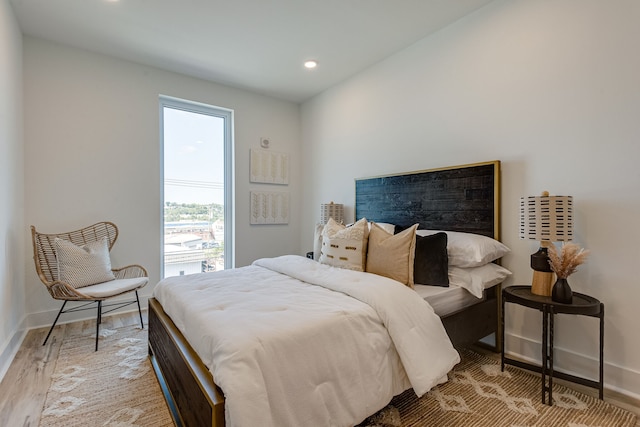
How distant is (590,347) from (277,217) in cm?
352

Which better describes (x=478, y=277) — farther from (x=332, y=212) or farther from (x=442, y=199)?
(x=332, y=212)

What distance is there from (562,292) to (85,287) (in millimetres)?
3576

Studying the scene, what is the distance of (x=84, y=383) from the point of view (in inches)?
77.9

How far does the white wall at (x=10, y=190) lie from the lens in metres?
2.24

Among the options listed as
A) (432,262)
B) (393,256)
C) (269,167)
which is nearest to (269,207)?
(269,167)

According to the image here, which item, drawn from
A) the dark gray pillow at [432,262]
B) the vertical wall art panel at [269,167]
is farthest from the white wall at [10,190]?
the dark gray pillow at [432,262]

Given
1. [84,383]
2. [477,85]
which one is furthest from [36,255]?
[477,85]

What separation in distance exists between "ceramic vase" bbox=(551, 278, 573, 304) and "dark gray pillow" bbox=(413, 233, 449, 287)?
608 millimetres

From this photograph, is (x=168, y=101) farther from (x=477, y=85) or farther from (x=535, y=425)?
(x=535, y=425)

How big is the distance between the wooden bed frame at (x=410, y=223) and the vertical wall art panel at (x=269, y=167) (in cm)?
136

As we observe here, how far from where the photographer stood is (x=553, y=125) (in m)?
2.11

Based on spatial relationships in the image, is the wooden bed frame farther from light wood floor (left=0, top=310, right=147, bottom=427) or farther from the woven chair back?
the woven chair back

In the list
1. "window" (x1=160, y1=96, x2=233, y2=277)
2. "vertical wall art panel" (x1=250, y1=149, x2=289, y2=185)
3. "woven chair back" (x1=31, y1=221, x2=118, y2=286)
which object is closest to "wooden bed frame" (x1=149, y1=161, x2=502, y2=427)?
"woven chair back" (x1=31, y1=221, x2=118, y2=286)

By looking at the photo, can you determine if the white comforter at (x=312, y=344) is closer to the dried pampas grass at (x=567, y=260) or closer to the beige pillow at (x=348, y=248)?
the beige pillow at (x=348, y=248)
